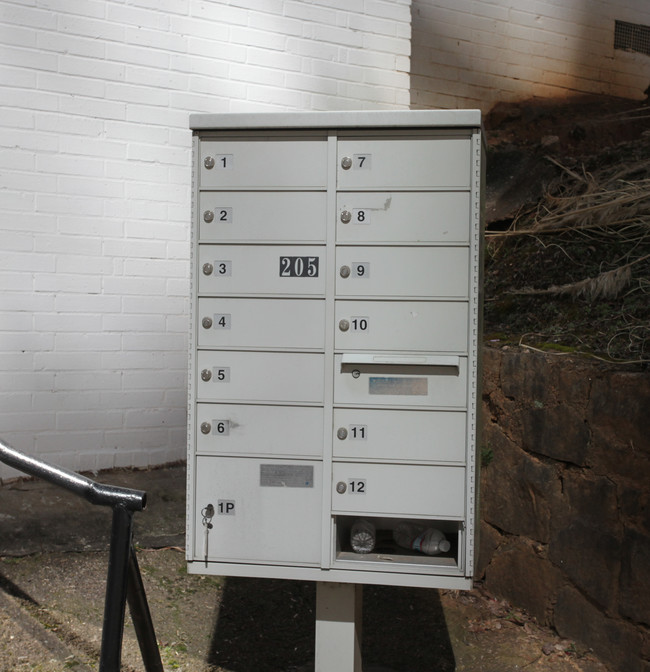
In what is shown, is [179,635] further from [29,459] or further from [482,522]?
[29,459]

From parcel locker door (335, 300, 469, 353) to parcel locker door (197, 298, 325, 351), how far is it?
9cm

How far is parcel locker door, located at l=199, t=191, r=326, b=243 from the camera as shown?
2369mm

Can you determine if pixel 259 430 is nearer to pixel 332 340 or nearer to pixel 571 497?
pixel 332 340

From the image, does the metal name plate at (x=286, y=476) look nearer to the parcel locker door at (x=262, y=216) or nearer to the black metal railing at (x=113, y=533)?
the parcel locker door at (x=262, y=216)

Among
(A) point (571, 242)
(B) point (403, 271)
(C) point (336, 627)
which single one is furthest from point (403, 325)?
(A) point (571, 242)

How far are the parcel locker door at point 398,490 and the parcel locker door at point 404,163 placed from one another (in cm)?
91

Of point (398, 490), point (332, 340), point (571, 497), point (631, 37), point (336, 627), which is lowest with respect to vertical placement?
point (336, 627)

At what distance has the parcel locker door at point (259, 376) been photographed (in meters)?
2.40

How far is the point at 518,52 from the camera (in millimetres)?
5582

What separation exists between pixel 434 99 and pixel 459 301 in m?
3.41

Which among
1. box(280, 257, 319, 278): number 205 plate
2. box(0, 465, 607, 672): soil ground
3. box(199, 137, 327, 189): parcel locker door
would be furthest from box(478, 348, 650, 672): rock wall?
box(199, 137, 327, 189): parcel locker door

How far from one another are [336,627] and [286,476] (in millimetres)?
555

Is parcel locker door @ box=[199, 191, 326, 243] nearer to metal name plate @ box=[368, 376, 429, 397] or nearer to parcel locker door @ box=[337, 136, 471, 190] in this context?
parcel locker door @ box=[337, 136, 471, 190]

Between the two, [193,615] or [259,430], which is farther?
[193,615]
